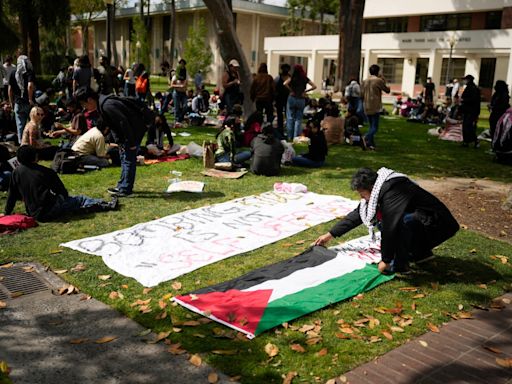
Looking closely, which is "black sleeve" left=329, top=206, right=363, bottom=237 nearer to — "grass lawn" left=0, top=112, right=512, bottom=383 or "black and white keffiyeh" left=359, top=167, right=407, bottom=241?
"black and white keffiyeh" left=359, top=167, right=407, bottom=241

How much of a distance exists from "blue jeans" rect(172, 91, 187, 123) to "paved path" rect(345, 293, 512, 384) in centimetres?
1215

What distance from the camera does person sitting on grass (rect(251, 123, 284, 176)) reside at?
32.0 ft

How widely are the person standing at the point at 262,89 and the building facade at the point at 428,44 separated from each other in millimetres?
20439

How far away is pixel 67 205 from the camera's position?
23.7ft

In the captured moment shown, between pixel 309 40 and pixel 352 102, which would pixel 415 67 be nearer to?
pixel 309 40

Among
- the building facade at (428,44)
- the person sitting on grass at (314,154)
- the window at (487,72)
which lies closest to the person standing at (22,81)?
the person sitting on grass at (314,154)

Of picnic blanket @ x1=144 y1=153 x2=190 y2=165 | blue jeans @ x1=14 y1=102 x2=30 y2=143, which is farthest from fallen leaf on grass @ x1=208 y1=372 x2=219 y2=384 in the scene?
blue jeans @ x1=14 y1=102 x2=30 y2=143

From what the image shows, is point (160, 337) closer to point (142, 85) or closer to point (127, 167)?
point (127, 167)

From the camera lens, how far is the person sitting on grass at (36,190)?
6.79 m

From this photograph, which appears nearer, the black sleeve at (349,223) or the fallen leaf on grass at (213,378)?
the fallen leaf on grass at (213,378)

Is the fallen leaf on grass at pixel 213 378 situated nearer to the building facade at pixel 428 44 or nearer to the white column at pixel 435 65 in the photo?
the building facade at pixel 428 44

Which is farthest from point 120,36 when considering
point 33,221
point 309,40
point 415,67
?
point 33,221

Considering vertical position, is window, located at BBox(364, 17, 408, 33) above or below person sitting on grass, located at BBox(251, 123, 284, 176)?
above

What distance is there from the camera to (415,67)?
36.9 m
